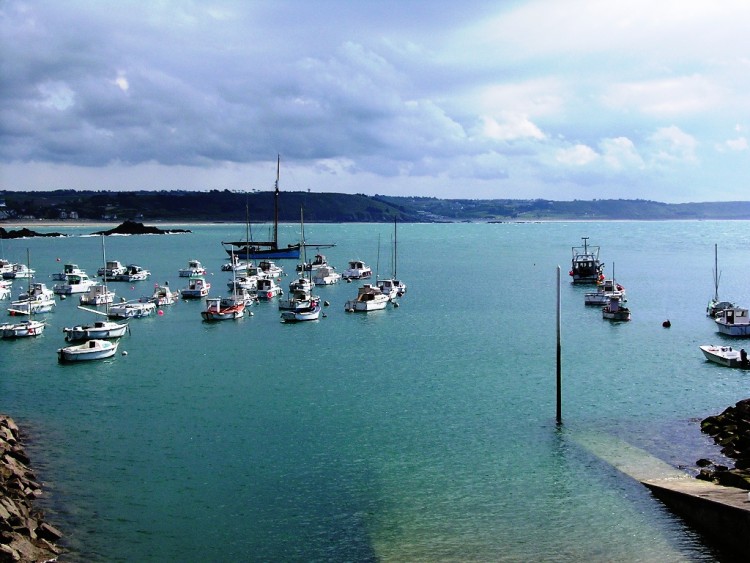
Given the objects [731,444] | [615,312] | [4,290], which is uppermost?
[615,312]

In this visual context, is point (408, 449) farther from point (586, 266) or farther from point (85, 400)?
point (586, 266)

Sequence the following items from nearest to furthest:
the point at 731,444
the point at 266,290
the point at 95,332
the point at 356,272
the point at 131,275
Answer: the point at 731,444 → the point at 95,332 → the point at 266,290 → the point at 131,275 → the point at 356,272

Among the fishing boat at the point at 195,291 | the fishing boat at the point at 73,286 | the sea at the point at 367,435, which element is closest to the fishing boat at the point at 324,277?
the fishing boat at the point at 195,291

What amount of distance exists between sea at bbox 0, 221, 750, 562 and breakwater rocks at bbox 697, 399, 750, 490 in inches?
36.9

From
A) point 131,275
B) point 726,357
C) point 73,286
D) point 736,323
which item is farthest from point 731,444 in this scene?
point 131,275

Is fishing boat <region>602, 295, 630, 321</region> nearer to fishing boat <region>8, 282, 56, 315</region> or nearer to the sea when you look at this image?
the sea

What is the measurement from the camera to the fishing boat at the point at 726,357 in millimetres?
52375

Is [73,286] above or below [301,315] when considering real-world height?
above

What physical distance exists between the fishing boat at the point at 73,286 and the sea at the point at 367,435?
32.7 metres

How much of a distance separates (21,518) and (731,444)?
2879 cm

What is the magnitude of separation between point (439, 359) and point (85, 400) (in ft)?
80.3

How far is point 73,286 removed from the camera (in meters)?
106

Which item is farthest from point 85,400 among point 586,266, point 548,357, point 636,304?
point 586,266

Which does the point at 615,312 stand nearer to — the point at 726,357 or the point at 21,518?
the point at 726,357
